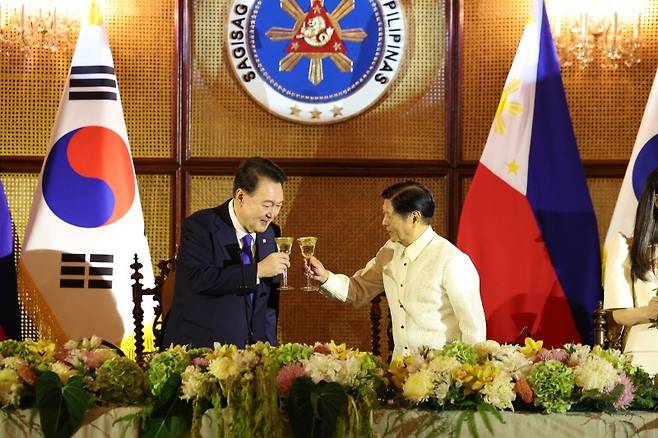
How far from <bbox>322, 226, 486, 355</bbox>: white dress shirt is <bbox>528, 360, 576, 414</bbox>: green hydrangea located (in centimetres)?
72

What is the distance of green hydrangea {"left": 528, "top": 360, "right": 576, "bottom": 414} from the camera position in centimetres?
278

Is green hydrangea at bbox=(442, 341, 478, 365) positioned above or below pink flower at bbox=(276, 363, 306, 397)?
above

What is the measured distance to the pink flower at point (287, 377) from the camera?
2773 millimetres

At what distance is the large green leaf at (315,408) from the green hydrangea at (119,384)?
47cm

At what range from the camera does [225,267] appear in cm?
361

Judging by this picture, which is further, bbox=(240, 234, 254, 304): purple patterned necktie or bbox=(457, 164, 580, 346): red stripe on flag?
bbox=(457, 164, 580, 346): red stripe on flag

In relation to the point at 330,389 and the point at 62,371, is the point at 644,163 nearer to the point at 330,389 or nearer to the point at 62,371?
the point at 330,389

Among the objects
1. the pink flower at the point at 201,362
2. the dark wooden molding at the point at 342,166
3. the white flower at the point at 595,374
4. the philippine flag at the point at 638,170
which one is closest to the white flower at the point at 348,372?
the pink flower at the point at 201,362

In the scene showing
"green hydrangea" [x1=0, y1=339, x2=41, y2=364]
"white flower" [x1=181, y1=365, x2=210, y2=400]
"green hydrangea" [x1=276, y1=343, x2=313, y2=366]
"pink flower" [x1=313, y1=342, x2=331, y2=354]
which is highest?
"green hydrangea" [x1=276, y1=343, x2=313, y2=366]

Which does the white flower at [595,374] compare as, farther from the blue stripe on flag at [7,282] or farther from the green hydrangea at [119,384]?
the blue stripe on flag at [7,282]

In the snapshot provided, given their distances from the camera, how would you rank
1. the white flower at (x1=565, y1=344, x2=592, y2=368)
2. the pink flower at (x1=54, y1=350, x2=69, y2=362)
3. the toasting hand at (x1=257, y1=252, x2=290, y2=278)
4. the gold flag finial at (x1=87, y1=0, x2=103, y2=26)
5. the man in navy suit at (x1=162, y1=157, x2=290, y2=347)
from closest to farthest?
the white flower at (x1=565, y1=344, x2=592, y2=368) → the pink flower at (x1=54, y1=350, x2=69, y2=362) → the toasting hand at (x1=257, y1=252, x2=290, y2=278) → the man in navy suit at (x1=162, y1=157, x2=290, y2=347) → the gold flag finial at (x1=87, y1=0, x2=103, y2=26)

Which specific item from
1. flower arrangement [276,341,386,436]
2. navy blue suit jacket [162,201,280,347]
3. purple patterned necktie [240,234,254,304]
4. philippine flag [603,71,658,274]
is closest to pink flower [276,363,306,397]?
flower arrangement [276,341,386,436]

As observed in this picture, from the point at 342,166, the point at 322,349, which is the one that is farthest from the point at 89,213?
the point at 322,349

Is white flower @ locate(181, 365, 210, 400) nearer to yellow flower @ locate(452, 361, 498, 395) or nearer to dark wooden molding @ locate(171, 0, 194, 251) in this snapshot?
yellow flower @ locate(452, 361, 498, 395)
